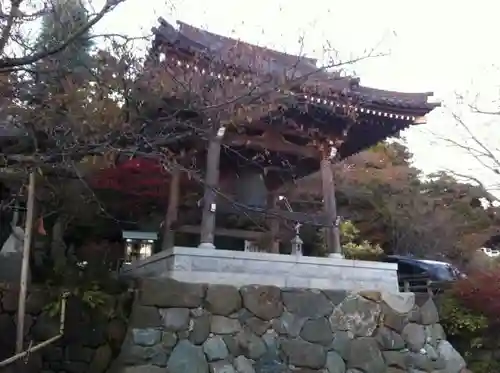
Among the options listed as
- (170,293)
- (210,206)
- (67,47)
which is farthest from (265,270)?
(67,47)

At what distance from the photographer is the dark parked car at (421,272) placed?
11554mm

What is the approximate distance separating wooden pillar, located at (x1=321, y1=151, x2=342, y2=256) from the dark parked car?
3.50 m

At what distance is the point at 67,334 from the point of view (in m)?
6.60

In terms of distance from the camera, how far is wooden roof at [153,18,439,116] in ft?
20.5

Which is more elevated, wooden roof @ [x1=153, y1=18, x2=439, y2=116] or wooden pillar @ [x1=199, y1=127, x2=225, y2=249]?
wooden roof @ [x1=153, y1=18, x2=439, y2=116]

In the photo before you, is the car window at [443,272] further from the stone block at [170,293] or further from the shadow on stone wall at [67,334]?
the shadow on stone wall at [67,334]

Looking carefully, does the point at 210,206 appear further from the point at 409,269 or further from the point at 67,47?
the point at 409,269

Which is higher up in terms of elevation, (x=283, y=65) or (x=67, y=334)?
(x=283, y=65)

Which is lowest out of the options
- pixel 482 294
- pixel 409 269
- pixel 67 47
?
pixel 482 294

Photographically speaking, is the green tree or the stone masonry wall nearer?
the green tree

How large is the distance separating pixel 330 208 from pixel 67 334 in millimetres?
4107

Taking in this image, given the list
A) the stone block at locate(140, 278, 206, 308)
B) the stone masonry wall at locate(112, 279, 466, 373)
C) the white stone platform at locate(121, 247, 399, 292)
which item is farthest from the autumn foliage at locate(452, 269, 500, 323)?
the stone block at locate(140, 278, 206, 308)

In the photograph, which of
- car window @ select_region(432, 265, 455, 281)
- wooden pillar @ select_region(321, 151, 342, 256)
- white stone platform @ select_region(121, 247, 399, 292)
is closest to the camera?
white stone platform @ select_region(121, 247, 399, 292)

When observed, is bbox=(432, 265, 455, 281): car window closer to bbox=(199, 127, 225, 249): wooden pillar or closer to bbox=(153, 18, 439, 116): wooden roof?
bbox=(153, 18, 439, 116): wooden roof
